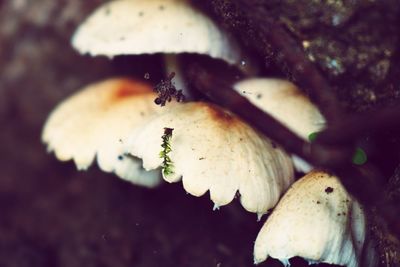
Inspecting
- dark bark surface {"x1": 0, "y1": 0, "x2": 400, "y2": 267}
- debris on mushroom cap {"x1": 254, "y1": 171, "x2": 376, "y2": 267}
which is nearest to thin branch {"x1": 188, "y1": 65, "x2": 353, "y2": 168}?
debris on mushroom cap {"x1": 254, "y1": 171, "x2": 376, "y2": 267}

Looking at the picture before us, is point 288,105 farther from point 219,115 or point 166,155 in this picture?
point 166,155

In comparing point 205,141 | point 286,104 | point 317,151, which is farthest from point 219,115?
point 317,151

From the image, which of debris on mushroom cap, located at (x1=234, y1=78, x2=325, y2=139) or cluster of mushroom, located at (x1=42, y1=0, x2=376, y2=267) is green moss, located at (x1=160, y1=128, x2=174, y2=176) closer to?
cluster of mushroom, located at (x1=42, y1=0, x2=376, y2=267)

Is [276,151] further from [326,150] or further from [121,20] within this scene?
[121,20]

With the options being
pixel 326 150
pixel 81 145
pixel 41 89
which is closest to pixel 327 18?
pixel 326 150

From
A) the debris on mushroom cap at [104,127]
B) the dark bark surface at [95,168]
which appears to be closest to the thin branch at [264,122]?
the dark bark surface at [95,168]

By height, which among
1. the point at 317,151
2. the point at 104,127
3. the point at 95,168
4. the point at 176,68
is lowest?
the point at 95,168
